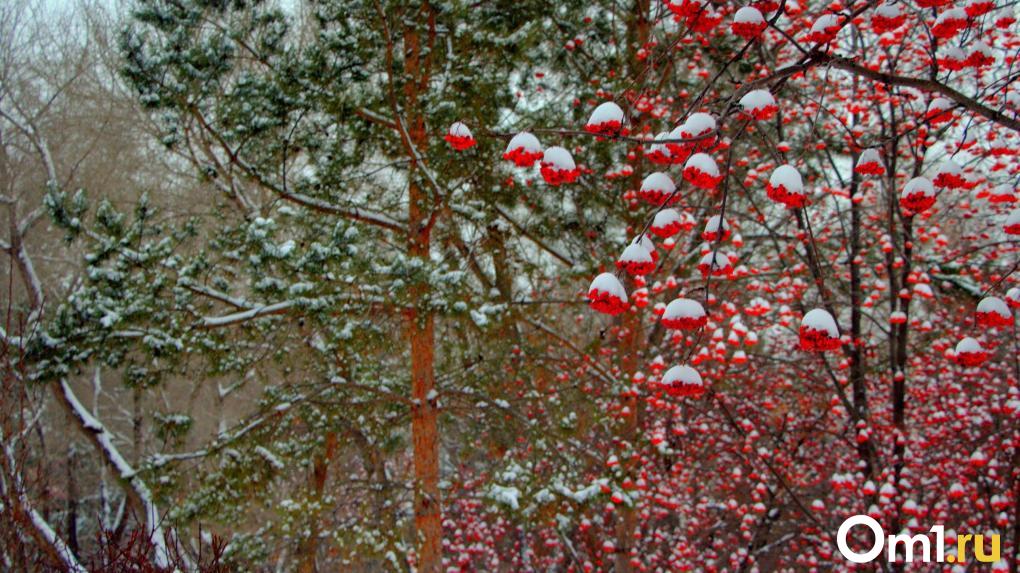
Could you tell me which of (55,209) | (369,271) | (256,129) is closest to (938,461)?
(369,271)

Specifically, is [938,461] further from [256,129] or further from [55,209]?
[55,209]

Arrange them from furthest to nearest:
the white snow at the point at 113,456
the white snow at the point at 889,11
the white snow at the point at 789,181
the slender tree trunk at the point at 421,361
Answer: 1. the white snow at the point at 113,456
2. the slender tree trunk at the point at 421,361
3. the white snow at the point at 889,11
4. the white snow at the point at 789,181

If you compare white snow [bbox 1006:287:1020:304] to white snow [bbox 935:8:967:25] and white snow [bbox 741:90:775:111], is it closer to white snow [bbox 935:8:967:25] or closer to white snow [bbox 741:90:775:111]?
white snow [bbox 935:8:967:25]

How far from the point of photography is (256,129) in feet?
18.6

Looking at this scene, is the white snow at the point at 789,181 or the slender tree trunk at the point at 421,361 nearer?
the white snow at the point at 789,181

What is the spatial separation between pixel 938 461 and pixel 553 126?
4599mm

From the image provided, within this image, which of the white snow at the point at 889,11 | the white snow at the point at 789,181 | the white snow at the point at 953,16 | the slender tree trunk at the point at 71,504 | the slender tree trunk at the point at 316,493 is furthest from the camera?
the slender tree trunk at the point at 71,504

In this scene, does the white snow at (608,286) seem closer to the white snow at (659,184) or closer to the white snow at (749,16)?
the white snow at (659,184)

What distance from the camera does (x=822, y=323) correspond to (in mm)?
2000

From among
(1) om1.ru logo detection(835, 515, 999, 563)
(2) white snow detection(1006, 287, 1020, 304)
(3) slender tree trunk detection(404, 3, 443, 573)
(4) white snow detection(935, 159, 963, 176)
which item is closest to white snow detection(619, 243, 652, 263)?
(4) white snow detection(935, 159, 963, 176)

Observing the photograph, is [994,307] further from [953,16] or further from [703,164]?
[703,164]

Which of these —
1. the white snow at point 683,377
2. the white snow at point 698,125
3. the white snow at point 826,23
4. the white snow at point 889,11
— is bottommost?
the white snow at point 683,377

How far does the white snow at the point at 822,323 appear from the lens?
1.98 m

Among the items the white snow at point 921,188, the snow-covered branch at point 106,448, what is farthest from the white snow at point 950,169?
the snow-covered branch at point 106,448
